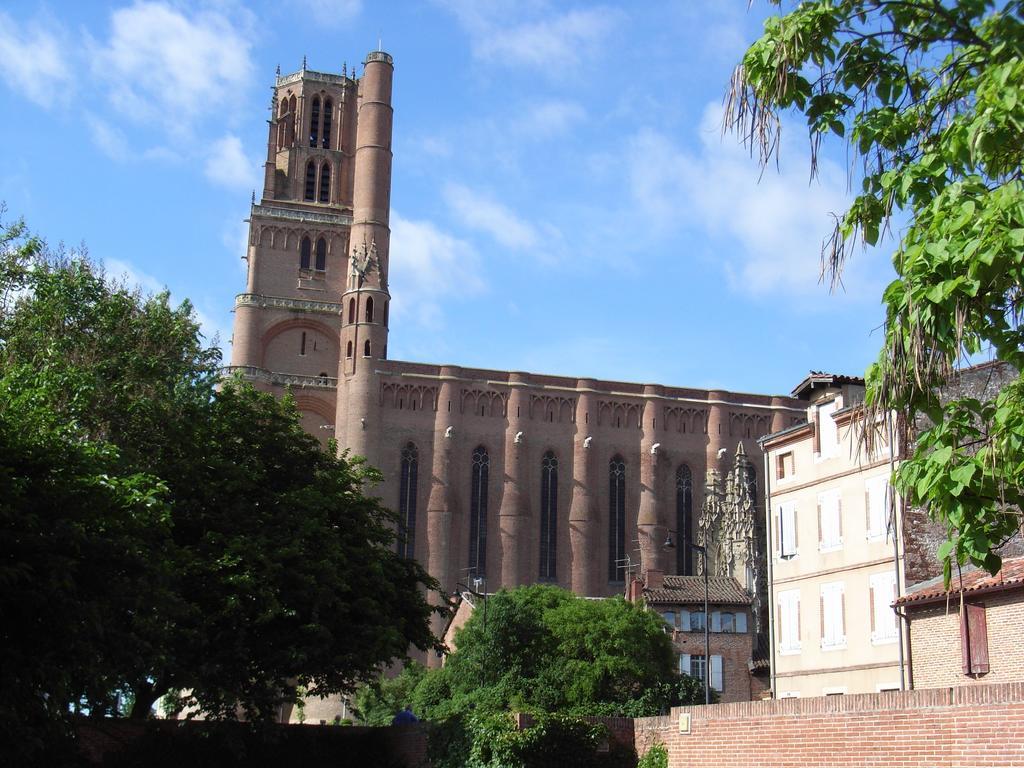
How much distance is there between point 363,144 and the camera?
77.9 meters

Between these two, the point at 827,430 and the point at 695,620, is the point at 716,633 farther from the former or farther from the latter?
the point at 827,430

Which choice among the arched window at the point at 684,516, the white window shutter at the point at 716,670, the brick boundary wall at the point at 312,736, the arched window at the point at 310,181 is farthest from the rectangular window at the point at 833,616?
the arched window at the point at 310,181

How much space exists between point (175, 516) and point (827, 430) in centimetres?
1545

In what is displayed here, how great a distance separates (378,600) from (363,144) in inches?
2164

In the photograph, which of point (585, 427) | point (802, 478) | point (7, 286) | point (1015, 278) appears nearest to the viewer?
point (1015, 278)

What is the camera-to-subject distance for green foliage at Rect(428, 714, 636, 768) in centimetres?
2153

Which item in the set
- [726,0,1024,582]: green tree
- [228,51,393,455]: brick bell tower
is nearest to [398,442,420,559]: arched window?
[228,51,393,455]: brick bell tower

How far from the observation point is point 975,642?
71.3ft

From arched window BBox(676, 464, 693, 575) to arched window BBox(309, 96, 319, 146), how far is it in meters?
32.4

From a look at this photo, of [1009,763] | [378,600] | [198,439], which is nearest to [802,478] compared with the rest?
[378,600]

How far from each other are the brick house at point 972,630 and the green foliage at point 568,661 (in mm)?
16509

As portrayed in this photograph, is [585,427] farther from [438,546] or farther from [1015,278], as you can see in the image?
[1015,278]

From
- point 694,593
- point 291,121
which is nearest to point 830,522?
point 694,593

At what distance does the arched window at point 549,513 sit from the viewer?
7150 centimetres
